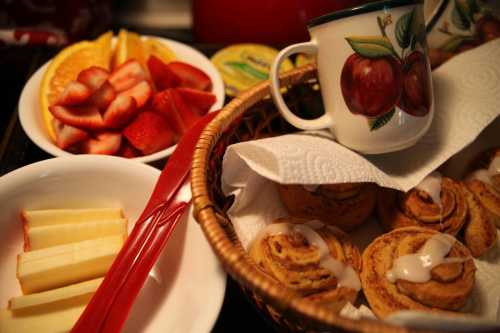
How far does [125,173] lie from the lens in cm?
Answer: 71

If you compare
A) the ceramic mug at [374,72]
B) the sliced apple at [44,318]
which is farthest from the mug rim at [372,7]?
the sliced apple at [44,318]

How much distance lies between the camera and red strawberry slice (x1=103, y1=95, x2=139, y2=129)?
833 millimetres

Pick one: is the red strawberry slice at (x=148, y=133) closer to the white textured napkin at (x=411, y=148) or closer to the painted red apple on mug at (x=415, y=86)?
the white textured napkin at (x=411, y=148)

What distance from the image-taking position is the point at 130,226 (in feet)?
2.39

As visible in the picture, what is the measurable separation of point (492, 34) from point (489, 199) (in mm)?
398

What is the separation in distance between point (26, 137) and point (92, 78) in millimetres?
193

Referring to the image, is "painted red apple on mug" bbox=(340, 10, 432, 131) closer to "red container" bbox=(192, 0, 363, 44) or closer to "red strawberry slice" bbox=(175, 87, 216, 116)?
"red strawberry slice" bbox=(175, 87, 216, 116)

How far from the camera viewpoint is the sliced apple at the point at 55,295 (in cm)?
58

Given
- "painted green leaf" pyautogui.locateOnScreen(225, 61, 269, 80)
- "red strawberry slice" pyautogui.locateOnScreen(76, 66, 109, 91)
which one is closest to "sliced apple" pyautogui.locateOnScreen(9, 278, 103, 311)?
"red strawberry slice" pyautogui.locateOnScreen(76, 66, 109, 91)

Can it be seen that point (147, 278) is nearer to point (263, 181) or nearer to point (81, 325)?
point (81, 325)

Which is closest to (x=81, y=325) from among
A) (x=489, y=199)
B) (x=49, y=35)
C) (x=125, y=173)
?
(x=125, y=173)

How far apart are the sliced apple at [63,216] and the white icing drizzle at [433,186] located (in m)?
0.54

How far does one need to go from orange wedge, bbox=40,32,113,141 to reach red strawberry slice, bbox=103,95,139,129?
0.12 metres

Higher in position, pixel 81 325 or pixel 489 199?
pixel 489 199
